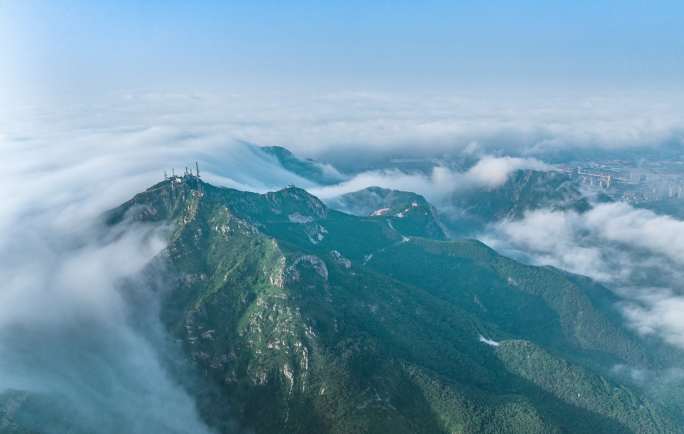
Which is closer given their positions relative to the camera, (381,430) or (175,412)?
(381,430)

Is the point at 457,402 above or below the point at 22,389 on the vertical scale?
below

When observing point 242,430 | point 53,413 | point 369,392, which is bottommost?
A: point 242,430

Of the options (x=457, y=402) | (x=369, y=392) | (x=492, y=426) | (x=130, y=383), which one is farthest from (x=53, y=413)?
(x=492, y=426)

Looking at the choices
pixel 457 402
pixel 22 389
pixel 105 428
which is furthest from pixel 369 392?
pixel 22 389

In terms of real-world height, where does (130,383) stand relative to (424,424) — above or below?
above

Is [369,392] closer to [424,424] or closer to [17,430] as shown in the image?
[424,424]

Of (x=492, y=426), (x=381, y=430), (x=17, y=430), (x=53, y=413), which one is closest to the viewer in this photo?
(x=17, y=430)

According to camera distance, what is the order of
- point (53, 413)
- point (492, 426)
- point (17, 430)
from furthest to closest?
point (492, 426)
point (53, 413)
point (17, 430)

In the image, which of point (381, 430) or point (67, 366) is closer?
point (381, 430)

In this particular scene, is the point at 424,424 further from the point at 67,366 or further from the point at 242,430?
the point at 67,366
